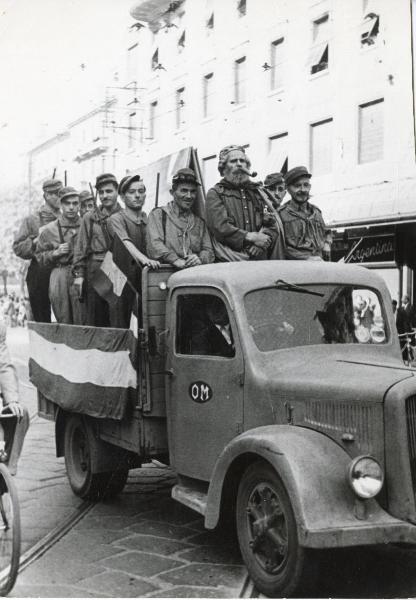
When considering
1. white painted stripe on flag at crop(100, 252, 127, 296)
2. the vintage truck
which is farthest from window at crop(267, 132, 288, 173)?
the vintage truck

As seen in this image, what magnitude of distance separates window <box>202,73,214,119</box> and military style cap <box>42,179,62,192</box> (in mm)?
1619

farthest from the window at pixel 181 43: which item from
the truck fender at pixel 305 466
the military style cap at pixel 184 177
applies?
the truck fender at pixel 305 466

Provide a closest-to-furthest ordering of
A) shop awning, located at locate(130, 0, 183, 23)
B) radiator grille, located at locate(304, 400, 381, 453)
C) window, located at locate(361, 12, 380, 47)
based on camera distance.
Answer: radiator grille, located at locate(304, 400, 381, 453)
shop awning, located at locate(130, 0, 183, 23)
window, located at locate(361, 12, 380, 47)

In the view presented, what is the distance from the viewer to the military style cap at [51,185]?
744 centimetres

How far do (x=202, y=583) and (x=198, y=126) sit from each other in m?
4.99

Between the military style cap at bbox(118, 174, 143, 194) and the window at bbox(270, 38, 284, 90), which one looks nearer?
the military style cap at bbox(118, 174, 143, 194)

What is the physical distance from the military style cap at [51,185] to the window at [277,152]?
250 centimetres

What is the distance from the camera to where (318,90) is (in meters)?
9.16

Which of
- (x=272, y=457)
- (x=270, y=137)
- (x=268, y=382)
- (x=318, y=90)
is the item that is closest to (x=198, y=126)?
(x=270, y=137)

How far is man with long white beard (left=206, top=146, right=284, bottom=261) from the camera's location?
5.19 m

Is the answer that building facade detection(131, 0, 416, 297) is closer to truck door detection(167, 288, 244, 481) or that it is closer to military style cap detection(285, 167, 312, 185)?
military style cap detection(285, 167, 312, 185)

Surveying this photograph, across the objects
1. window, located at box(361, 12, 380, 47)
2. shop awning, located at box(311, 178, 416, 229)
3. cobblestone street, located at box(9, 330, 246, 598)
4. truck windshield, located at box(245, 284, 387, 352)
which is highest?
window, located at box(361, 12, 380, 47)

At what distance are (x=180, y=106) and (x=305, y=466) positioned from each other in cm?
471

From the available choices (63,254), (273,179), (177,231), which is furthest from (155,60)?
(177,231)
